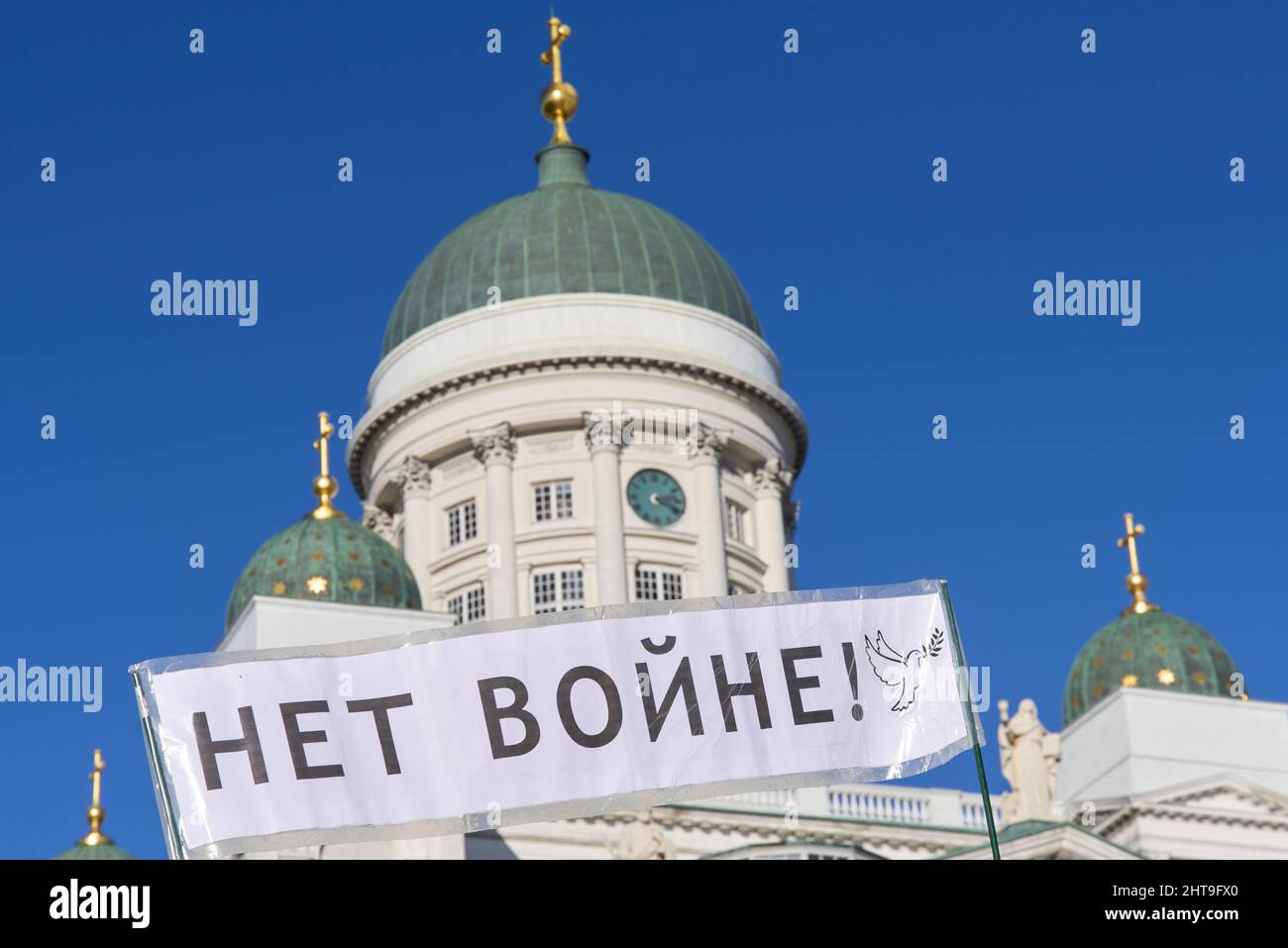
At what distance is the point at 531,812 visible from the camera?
12.0 m

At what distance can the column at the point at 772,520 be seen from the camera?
66875 millimetres

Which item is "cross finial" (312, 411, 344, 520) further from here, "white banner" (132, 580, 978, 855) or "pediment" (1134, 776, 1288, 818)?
"white banner" (132, 580, 978, 855)

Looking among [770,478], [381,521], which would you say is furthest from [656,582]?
[381,521]

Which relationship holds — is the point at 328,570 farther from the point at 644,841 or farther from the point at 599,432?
the point at 599,432

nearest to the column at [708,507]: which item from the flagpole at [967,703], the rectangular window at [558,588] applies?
the rectangular window at [558,588]

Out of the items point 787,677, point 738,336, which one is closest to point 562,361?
point 738,336

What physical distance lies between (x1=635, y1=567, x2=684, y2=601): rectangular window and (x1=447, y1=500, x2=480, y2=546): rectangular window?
4.24 m

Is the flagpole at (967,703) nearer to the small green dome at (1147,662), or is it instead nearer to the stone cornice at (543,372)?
the small green dome at (1147,662)

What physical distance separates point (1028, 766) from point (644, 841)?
7633 mm

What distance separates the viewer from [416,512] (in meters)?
66.9

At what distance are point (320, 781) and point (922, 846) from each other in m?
42.1

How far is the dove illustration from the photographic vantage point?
12656 millimetres

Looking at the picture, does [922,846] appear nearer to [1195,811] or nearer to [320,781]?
[1195,811]

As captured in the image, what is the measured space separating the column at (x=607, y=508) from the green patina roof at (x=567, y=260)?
15.6ft
